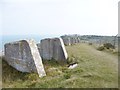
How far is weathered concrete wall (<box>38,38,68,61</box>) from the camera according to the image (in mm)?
24906

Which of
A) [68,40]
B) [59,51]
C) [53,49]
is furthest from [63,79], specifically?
[68,40]

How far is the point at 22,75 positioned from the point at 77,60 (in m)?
6.99

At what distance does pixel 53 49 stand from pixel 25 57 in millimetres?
7345

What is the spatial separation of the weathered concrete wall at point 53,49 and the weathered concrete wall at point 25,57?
20.6 ft

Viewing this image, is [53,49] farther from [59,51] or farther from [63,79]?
[63,79]

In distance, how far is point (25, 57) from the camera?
59.8 feet

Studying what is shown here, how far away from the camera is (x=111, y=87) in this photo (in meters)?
13.0

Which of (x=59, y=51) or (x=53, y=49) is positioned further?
(x=53, y=49)

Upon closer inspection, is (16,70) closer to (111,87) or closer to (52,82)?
(52,82)

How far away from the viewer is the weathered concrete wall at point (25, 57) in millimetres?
17616

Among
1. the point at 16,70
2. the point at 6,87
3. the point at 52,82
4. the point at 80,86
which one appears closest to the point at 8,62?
the point at 16,70

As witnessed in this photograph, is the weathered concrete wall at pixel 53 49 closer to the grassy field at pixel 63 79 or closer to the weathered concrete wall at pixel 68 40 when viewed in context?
the grassy field at pixel 63 79

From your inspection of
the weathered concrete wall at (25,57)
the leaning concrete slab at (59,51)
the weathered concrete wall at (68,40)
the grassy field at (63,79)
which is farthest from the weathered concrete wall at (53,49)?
the weathered concrete wall at (68,40)

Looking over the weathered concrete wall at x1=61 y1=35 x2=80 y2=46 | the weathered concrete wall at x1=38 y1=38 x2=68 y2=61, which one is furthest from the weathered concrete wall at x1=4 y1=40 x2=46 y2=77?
the weathered concrete wall at x1=61 y1=35 x2=80 y2=46
